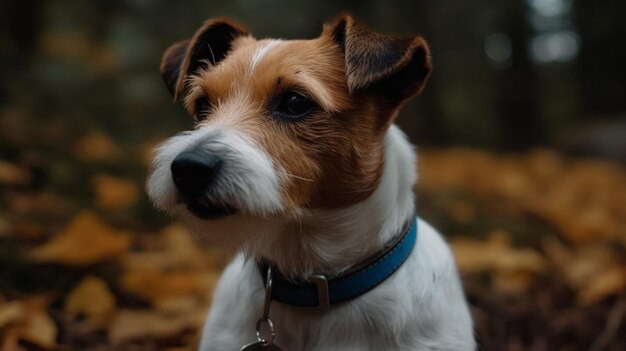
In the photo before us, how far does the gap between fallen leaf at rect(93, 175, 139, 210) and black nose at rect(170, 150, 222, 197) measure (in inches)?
113

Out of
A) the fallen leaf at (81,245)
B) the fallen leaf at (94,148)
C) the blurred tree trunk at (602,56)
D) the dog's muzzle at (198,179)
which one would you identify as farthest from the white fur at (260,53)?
the blurred tree trunk at (602,56)

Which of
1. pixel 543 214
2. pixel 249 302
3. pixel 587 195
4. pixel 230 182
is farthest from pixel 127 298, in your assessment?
pixel 587 195

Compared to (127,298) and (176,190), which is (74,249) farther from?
(176,190)

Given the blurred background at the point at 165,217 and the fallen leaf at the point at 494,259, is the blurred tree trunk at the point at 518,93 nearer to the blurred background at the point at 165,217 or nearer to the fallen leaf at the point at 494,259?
the blurred background at the point at 165,217

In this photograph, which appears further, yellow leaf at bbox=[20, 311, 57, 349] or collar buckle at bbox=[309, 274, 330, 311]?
yellow leaf at bbox=[20, 311, 57, 349]

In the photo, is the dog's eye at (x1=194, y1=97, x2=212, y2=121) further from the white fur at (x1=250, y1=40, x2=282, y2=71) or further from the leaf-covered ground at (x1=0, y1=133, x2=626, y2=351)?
the leaf-covered ground at (x1=0, y1=133, x2=626, y2=351)

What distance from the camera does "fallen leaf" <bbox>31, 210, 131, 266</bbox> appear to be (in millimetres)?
3812

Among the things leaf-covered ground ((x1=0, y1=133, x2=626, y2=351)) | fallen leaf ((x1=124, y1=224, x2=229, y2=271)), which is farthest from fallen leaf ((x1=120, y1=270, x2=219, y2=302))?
fallen leaf ((x1=124, y1=224, x2=229, y2=271))

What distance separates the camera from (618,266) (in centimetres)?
495

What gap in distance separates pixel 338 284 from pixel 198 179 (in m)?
0.70

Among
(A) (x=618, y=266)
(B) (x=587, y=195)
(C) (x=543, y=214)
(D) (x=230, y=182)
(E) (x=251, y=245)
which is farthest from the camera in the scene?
(B) (x=587, y=195)

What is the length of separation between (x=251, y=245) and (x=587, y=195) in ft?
20.8

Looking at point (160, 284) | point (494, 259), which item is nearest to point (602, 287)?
point (494, 259)

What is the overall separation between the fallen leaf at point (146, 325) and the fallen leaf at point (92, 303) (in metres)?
0.07
